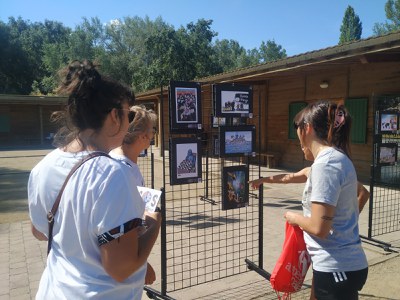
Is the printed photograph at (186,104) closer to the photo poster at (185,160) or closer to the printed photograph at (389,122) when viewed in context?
the photo poster at (185,160)

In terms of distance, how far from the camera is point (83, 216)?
1.18m

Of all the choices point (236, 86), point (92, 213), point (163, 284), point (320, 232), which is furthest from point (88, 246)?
point (236, 86)

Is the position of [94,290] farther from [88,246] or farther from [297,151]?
[297,151]

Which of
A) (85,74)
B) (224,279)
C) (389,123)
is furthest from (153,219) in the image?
(389,123)

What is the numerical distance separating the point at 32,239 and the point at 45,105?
2249 cm

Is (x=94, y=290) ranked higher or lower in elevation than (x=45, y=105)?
lower

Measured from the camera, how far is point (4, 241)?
16.7ft

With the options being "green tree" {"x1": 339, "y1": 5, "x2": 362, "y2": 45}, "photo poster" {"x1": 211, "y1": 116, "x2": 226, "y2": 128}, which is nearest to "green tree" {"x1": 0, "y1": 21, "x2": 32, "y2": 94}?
"photo poster" {"x1": 211, "y1": 116, "x2": 226, "y2": 128}

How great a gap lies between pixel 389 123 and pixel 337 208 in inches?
135

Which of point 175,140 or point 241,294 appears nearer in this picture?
point 175,140

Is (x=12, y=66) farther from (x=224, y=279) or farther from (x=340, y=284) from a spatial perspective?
(x=340, y=284)

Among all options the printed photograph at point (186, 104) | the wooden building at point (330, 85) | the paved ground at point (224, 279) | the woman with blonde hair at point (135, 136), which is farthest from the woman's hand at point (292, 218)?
the wooden building at point (330, 85)

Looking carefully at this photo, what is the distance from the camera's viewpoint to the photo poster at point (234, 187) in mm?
3500

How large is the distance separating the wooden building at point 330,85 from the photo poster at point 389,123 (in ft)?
6.66
